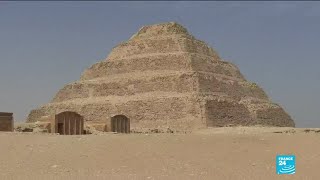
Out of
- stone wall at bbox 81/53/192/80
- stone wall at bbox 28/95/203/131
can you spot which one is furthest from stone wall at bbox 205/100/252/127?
stone wall at bbox 81/53/192/80

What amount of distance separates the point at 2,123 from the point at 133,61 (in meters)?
25.3

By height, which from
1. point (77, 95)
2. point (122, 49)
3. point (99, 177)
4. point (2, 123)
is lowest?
point (99, 177)

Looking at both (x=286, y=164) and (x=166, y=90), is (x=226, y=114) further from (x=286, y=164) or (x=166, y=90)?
(x=286, y=164)

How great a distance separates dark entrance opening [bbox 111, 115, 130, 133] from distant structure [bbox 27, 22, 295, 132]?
22.2ft

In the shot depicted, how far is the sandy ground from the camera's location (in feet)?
57.0

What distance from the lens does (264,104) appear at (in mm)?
59062

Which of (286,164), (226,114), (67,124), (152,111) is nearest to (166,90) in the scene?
(152,111)

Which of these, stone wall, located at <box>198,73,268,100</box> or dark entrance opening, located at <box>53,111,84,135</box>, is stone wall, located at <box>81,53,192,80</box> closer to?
stone wall, located at <box>198,73,268,100</box>

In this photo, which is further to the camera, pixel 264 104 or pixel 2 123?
pixel 264 104

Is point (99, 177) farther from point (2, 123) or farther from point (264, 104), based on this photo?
point (264, 104)

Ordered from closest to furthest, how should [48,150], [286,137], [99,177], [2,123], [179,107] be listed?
[99,177], [48,150], [286,137], [2,123], [179,107]

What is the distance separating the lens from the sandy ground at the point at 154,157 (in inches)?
684

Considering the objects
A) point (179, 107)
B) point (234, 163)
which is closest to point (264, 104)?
point (179, 107)

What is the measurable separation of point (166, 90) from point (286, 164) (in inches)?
1393
